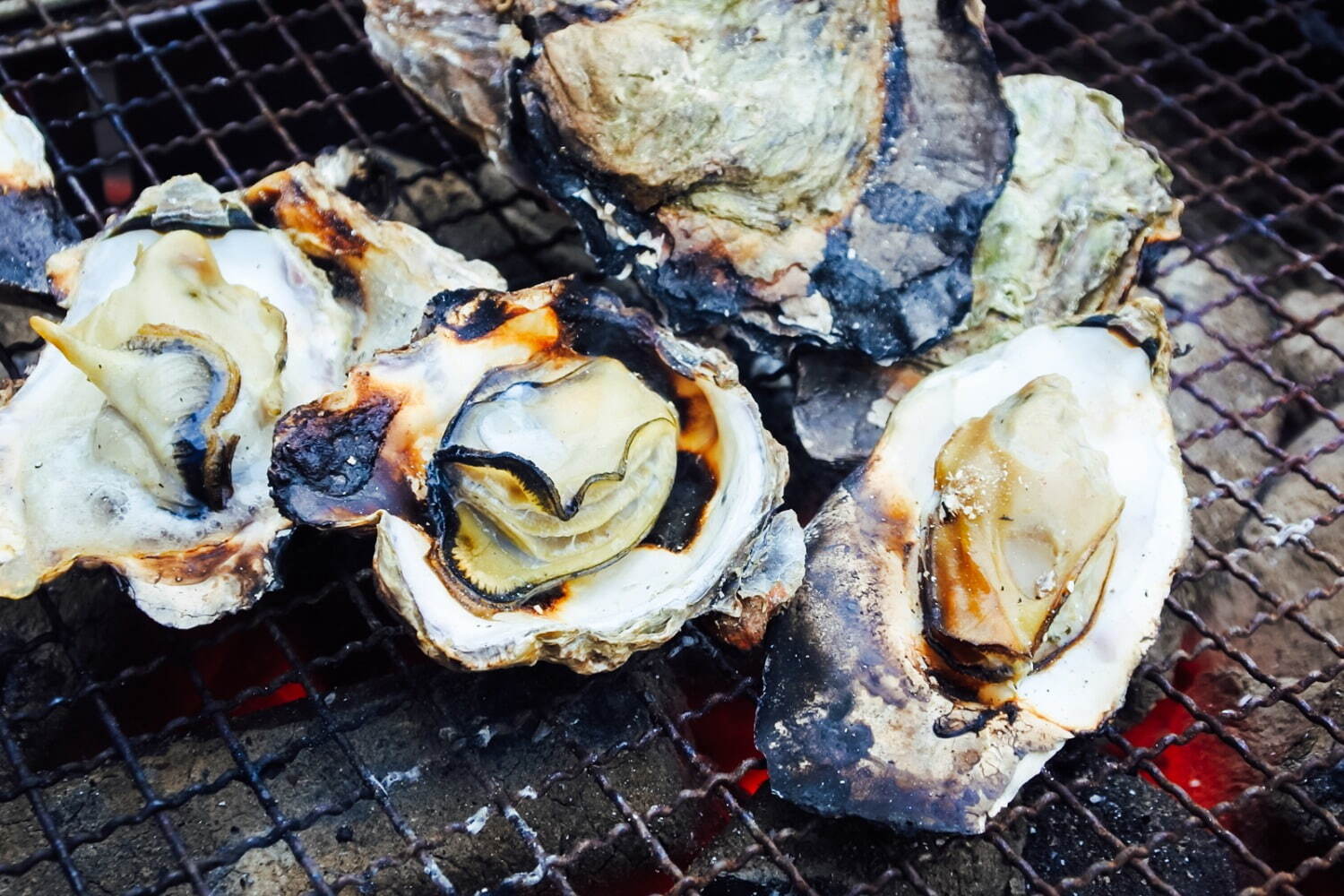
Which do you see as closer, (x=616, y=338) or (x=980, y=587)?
(x=980, y=587)

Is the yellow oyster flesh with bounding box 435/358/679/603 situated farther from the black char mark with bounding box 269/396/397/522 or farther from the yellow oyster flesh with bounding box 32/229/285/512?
the yellow oyster flesh with bounding box 32/229/285/512

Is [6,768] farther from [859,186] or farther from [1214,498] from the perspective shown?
[1214,498]

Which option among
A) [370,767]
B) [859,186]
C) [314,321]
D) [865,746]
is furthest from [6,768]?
[859,186]

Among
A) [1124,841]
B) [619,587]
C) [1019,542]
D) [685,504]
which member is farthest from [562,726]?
[1124,841]

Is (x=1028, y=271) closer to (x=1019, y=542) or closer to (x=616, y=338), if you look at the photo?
(x=1019, y=542)

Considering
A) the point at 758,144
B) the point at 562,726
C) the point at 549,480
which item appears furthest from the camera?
the point at 758,144

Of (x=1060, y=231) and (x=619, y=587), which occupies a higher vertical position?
(x=1060, y=231)

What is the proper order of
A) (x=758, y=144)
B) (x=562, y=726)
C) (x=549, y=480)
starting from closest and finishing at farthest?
(x=549, y=480) → (x=562, y=726) → (x=758, y=144)
